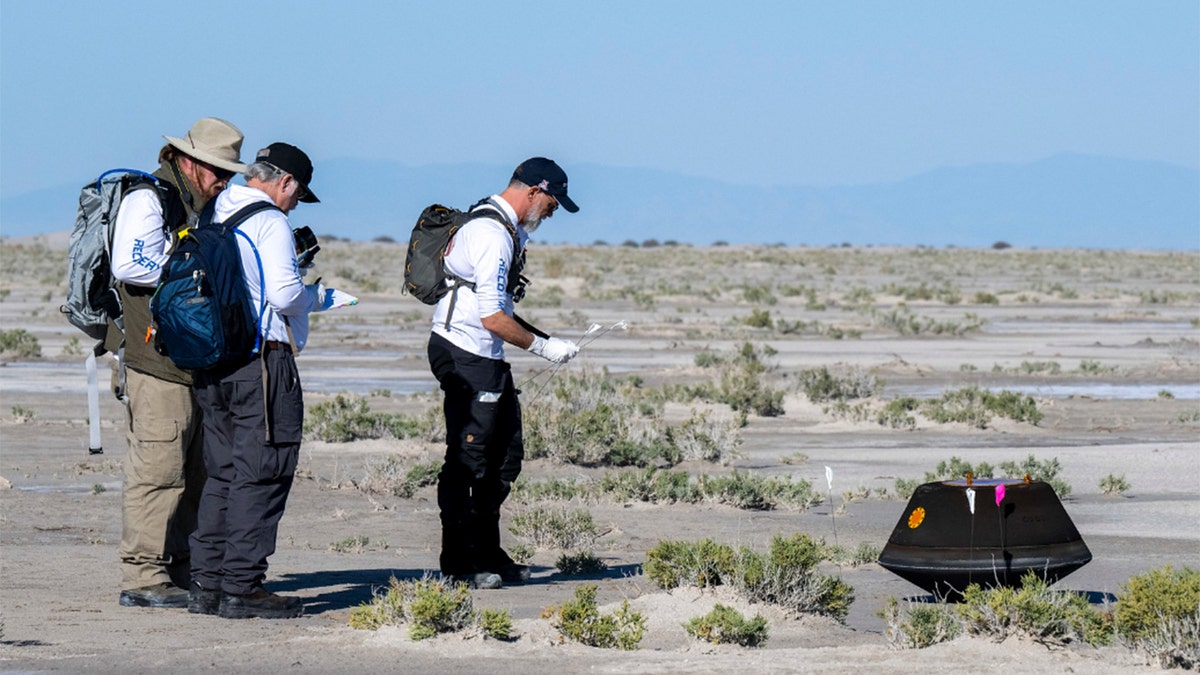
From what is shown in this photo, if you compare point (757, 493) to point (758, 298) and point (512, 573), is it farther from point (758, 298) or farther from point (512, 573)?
point (758, 298)

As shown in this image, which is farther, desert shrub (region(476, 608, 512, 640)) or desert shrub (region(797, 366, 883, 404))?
desert shrub (region(797, 366, 883, 404))

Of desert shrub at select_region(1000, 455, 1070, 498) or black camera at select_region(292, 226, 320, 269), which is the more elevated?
black camera at select_region(292, 226, 320, 269)

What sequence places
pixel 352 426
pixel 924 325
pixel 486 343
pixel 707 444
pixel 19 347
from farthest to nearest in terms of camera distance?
pixel 924 325, pixel 19 347, pixel 352 426, pixel 707 444, pixel 486 343

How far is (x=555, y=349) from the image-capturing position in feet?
27.1

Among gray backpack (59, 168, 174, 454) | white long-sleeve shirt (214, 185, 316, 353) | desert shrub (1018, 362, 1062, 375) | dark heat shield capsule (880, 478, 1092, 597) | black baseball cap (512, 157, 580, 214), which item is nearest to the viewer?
white long-sleeve shirt (214, 185, 316, 353)

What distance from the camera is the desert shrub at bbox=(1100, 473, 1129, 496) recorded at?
13297mm

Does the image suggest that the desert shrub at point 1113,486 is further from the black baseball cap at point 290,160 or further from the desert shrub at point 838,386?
the black baseball cap at point 290,160

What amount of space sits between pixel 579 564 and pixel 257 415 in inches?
101

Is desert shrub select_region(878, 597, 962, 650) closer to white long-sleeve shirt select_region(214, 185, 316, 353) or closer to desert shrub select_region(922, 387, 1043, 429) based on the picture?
white long-sleeve shirt select_region(214, 185, 316, 353)

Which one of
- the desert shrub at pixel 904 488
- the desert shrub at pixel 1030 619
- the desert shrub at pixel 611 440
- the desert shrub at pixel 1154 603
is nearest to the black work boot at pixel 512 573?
the desert shrub at pixel 1030 619

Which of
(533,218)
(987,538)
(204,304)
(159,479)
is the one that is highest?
(533,218)

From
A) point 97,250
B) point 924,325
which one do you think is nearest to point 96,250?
point 97,250

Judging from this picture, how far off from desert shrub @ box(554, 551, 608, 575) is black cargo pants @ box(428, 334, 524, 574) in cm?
49

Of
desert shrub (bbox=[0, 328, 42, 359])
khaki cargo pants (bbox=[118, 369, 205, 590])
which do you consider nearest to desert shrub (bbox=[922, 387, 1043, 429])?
khaki cargo pants (bbox=[118, 369, 205, 590])
